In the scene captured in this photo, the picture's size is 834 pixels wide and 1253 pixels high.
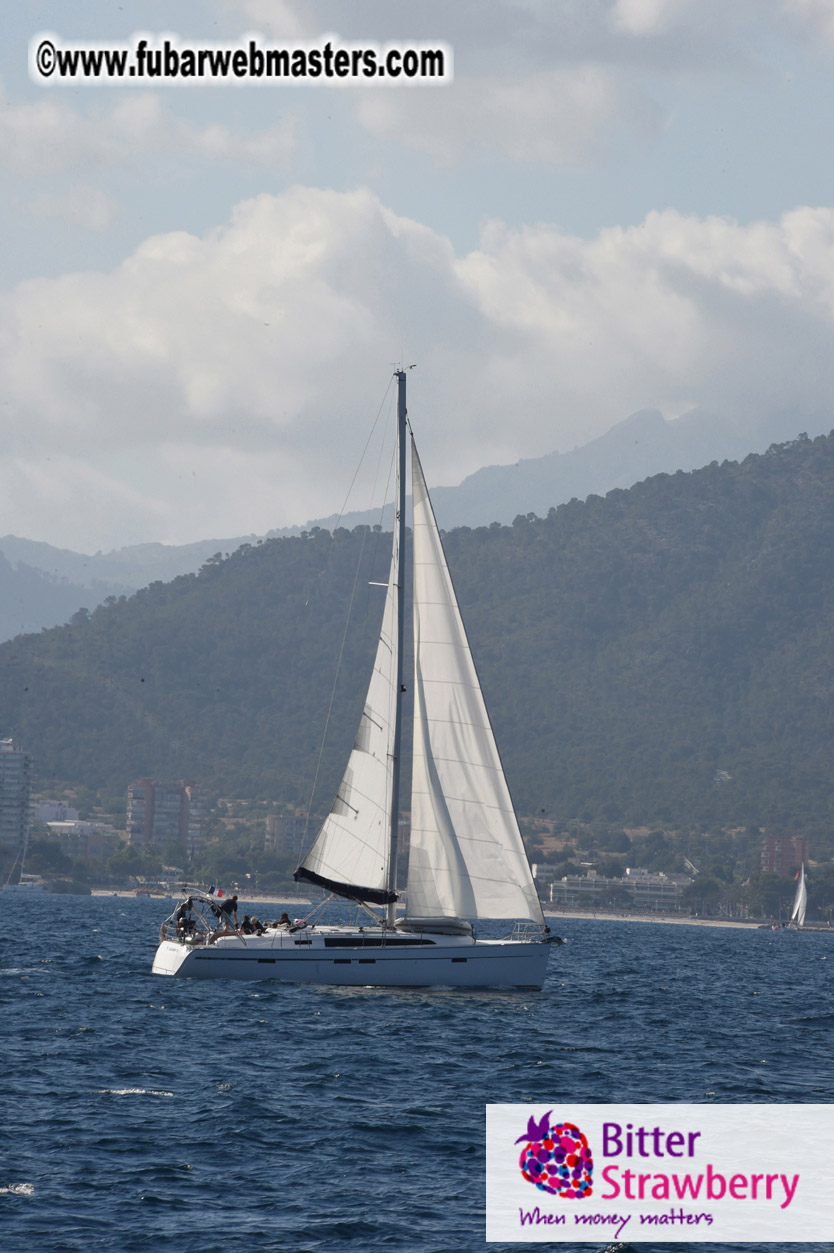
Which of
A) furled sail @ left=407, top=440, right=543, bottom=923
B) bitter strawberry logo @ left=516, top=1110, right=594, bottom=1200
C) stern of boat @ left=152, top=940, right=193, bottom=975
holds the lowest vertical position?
bitter strawberry logo @ left=516, top=1110, right=594, bottom=1200

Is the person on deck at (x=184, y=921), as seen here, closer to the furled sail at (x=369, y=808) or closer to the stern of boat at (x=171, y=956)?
the stern of boat at (x=171, y=956)

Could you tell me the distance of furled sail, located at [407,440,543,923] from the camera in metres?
44.7

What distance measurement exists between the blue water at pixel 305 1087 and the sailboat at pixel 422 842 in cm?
99

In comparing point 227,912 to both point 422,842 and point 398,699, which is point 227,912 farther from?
point 398,699

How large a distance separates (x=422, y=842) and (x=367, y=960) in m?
3.72

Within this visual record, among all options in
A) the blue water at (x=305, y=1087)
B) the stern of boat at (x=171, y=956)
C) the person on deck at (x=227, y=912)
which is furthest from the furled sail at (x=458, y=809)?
the stern of boat at (x=171, y=956)

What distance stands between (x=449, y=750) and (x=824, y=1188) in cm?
2181

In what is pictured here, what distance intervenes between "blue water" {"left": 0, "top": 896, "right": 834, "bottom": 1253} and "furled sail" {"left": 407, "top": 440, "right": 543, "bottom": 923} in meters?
2.83

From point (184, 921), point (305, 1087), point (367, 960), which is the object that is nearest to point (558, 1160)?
point (305, 1087)

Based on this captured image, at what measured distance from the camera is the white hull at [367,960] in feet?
148

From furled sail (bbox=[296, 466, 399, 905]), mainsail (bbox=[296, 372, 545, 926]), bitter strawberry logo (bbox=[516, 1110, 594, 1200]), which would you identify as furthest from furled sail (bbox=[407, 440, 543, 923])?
bitter strawberry logo (bbox=[516, 1110, 594, 1200])

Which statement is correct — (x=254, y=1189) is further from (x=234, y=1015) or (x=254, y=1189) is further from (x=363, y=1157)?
(x=234, y=1015)

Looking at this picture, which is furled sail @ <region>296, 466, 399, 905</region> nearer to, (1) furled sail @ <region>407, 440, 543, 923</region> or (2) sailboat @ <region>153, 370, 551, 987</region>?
(2) sailboat @ <region>153, 370, 551, 987</region>

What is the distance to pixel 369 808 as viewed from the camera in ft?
153
